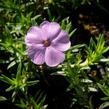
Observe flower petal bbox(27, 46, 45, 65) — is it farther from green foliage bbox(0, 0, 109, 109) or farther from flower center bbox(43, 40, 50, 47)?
green foliage bbox(0, 0, 109, 109)

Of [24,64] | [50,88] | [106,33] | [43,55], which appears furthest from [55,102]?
[106,33]

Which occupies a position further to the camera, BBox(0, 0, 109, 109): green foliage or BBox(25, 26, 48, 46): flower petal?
BBox(0, 0, 109, 109): green foliage

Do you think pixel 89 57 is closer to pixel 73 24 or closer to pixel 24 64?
pixel 24 64

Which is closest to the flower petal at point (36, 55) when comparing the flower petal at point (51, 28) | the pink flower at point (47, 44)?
the pink flower at point (47, 44)

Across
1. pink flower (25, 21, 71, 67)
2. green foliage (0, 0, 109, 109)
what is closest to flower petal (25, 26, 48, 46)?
pink flower (25, 21, 71, 67)

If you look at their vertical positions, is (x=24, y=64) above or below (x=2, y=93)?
above

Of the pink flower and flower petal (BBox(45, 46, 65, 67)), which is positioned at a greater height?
the pink flower

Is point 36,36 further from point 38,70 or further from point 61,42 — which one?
point 38,70

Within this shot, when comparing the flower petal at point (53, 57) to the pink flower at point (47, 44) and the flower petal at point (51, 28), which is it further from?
the flower petal at point (51, 28)
